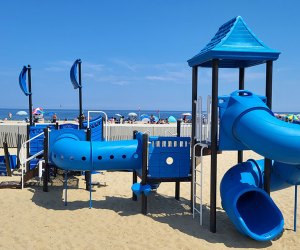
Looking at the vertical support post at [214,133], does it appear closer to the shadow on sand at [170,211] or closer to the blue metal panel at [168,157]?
the shadow on sand at [170,211]

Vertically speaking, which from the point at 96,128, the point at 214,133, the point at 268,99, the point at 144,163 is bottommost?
the point at 144,163

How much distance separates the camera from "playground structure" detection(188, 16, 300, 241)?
6539 millimetres

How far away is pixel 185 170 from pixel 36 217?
368 centimetres

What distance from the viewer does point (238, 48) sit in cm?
758

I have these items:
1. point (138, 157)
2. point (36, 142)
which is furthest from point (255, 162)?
point (36, 142)

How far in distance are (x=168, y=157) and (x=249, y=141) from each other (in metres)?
2.53

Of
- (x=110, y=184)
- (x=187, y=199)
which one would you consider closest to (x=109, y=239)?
(x=187, y=199)

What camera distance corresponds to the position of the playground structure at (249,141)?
21.5 ft

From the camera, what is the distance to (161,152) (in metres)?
8.79

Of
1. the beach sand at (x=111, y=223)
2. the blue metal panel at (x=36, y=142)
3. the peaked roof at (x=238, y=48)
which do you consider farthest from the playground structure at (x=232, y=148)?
the blue metal panel at (x=36, y=142)

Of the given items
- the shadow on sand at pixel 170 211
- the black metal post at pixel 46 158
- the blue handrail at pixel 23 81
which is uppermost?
the blue handrail at pixel 23 81

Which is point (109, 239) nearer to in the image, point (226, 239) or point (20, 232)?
point (20, 232)

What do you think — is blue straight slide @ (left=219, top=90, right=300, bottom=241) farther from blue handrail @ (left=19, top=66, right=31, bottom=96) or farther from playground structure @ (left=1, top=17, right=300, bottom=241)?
blue handrail @ (left=19, top=66, right=31, bottom=96)

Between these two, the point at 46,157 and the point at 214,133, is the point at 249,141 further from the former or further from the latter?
the point at 46,157
